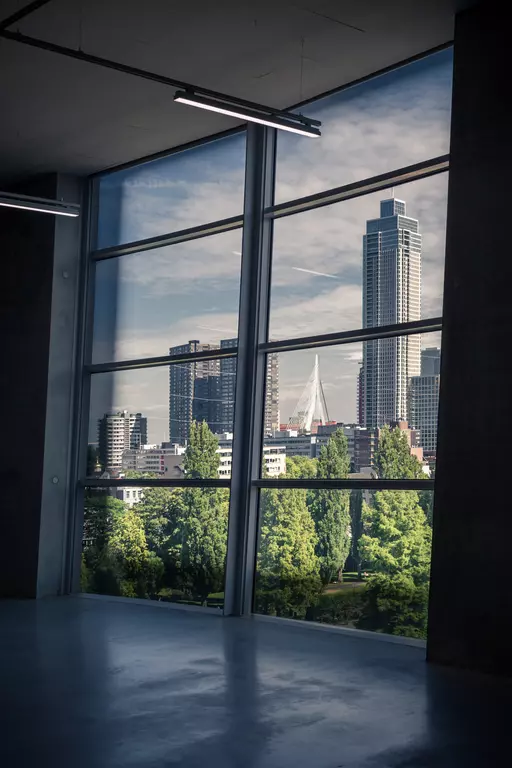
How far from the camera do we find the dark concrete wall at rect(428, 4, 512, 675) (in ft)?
21.7

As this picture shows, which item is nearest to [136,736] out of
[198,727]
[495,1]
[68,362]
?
[198,727]

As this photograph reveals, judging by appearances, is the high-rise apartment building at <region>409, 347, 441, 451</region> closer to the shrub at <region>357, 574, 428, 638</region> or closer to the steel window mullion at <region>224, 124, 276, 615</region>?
the shrub at <region>357, 574, 428, 638</region>

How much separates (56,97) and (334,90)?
270 cm

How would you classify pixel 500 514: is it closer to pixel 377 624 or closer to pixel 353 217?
pixel 377 624

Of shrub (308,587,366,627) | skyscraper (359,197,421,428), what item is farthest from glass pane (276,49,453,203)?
shrub (308,587,366,627)

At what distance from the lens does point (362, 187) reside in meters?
8.38

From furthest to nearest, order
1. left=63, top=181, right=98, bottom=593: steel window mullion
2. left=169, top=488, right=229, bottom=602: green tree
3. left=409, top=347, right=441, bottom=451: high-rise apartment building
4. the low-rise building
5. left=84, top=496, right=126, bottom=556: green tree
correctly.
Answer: left=63, top=181, right=98, bottom=593: steel window mullion, left=84, top=496, right=126, bottom=556: green tree, left=169, top=488, right=229, bottom=602: green tree, the low-rise building, left=409, top=347, right=441, bottom=451: high-rise apartment building

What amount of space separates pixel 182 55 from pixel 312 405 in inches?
134

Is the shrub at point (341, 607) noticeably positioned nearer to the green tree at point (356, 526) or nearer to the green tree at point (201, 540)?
the green tree at point (356, 526)

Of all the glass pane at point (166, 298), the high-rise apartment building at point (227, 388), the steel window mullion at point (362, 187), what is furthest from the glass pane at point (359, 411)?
the steel window mullion at point (362, 187)

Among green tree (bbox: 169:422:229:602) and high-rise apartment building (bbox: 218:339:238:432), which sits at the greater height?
high-rise apartment building (bbox: 218:339:238:432)

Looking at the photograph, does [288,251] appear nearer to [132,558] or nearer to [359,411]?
[359,411]

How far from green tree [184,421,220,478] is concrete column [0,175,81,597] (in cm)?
197

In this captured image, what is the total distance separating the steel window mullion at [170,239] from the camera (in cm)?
964
